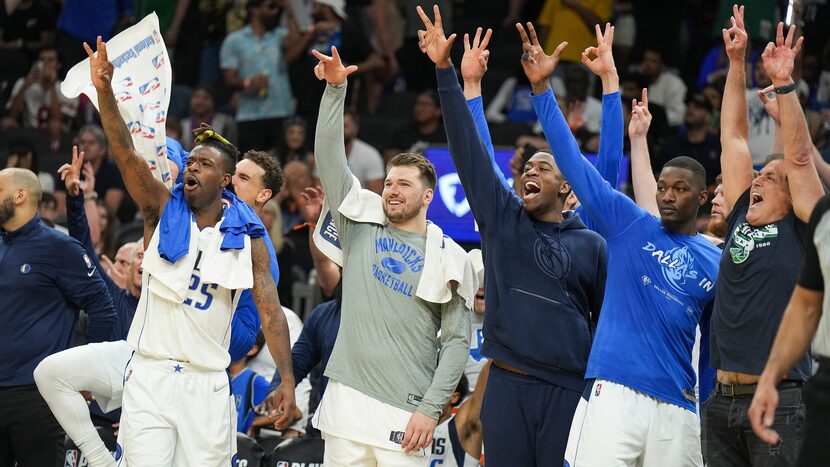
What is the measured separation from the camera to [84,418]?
21.6 feet

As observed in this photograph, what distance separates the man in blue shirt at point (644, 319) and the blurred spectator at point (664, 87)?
6932mm

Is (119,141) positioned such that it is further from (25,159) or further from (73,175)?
(25,159)

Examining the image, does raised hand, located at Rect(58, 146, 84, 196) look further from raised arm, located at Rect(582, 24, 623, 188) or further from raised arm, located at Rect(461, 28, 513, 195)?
raised arm, located at Rect(582, 24, 623, 188)

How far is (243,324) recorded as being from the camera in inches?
253

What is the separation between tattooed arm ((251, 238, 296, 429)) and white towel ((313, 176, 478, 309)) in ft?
1.24

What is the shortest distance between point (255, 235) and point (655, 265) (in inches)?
76.8

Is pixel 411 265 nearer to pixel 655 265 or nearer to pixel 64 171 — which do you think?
pixel 655 265

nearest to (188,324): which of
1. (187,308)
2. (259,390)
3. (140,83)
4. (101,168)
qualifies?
(187,308)

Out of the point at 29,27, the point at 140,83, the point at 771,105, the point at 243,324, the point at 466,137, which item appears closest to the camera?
the point at 771,105

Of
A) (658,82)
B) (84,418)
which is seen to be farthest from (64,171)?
(658,82)

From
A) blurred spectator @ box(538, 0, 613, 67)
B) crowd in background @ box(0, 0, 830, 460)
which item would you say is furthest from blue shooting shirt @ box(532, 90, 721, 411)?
blurred spectator @ box(538, 0, 613, 67)

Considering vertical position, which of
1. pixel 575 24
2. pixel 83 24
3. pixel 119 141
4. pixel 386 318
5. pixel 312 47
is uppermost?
pixel 575 24

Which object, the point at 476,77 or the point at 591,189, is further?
the point at 476,77

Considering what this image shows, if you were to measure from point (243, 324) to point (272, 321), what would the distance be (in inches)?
18.5
